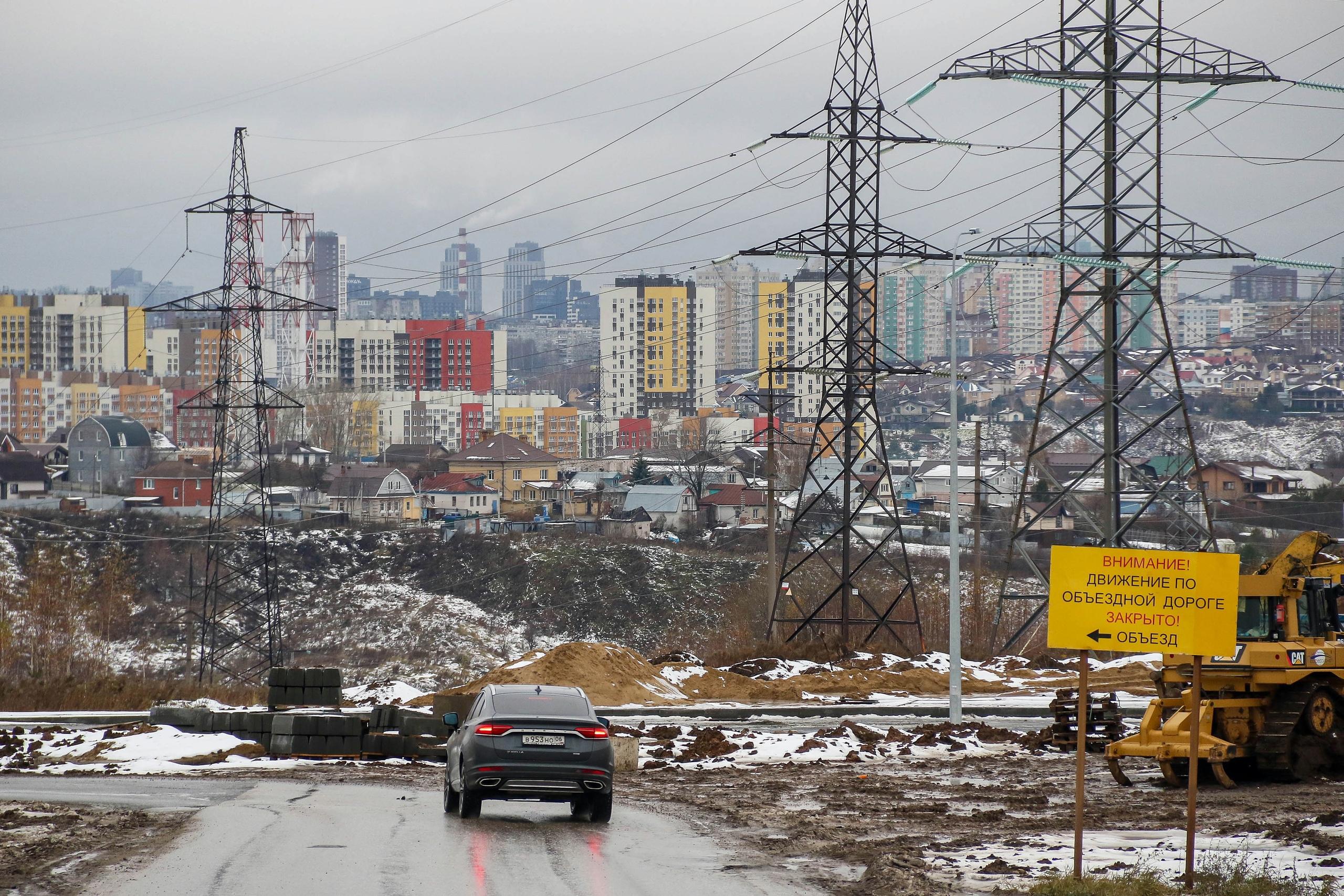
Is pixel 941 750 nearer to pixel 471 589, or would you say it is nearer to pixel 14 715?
pixel 14 715

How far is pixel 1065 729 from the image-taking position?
2350cm

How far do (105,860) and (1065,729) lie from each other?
15708 mm

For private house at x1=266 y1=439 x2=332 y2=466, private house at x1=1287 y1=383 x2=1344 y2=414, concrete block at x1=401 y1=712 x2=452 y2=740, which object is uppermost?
private house at x1=1287 y1=383 x2=1344 y2=414

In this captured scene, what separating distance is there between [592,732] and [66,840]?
5.09m

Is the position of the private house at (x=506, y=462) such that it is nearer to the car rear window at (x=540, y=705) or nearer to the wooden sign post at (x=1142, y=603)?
the car rear window at (x=540, y=705)

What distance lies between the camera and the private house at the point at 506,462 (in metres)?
147

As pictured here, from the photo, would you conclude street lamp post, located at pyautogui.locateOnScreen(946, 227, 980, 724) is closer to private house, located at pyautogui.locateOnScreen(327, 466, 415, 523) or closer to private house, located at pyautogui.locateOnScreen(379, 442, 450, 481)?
private house, located at pyautogui.locateOnScreen(327, 466, 415, 523)

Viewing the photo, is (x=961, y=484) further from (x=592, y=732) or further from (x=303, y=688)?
(x=592, y=732)

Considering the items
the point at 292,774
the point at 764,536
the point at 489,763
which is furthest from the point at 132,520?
the point at 489,763

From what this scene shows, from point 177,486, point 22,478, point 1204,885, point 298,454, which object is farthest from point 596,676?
point 298,454

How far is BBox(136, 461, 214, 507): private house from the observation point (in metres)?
118

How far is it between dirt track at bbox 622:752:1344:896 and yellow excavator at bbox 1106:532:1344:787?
463 mm

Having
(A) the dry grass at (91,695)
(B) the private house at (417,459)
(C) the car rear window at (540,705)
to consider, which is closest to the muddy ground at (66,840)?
(C) the car rear window at (540,705)

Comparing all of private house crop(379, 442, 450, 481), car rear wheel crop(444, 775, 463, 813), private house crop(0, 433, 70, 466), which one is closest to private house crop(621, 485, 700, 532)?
private house crop(379, 442, 450, 481)
